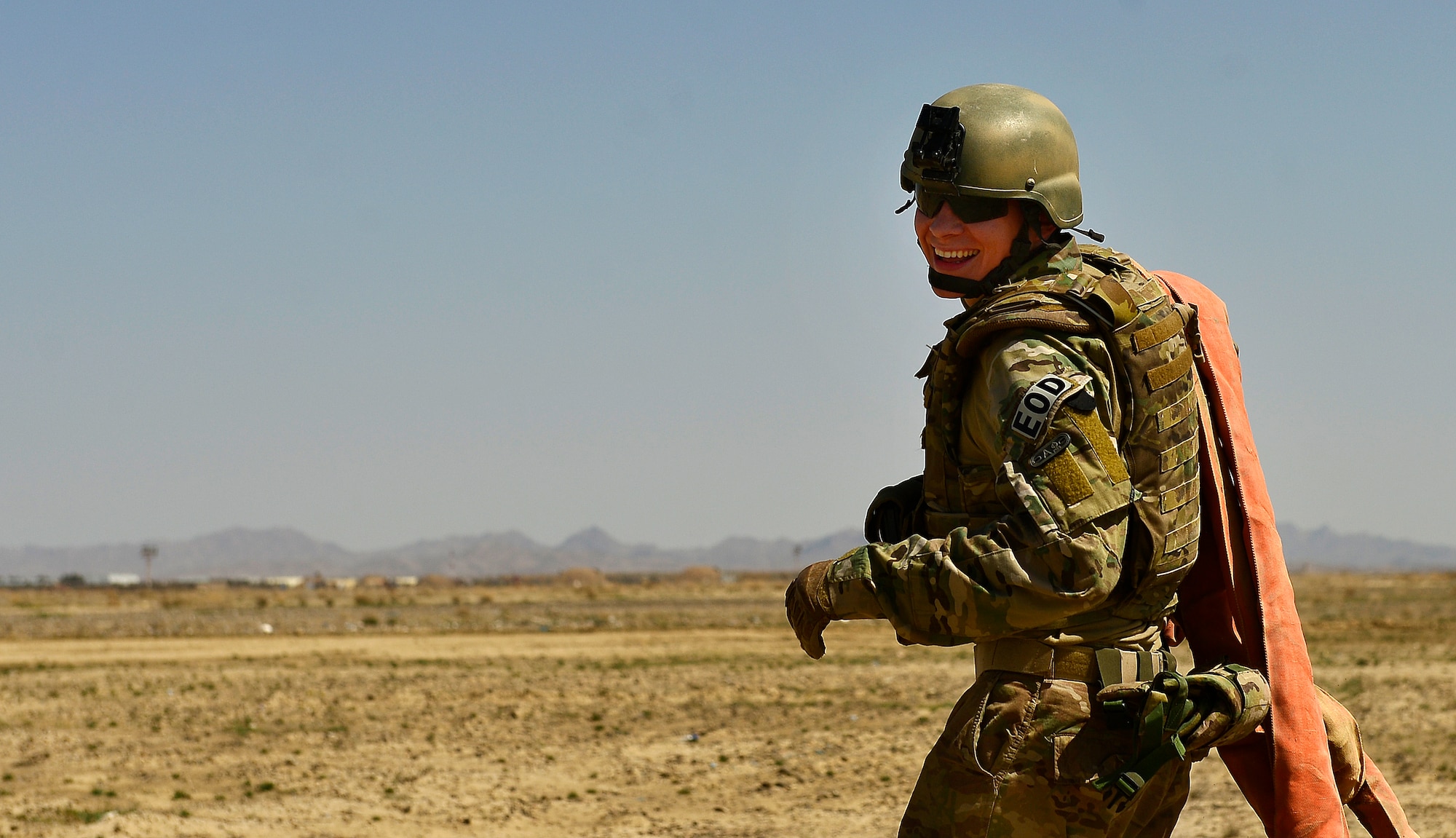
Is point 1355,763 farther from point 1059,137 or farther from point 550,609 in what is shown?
point 550,609

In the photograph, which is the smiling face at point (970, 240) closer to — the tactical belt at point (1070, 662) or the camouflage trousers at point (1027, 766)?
the tactical belt at point (1070, 662)

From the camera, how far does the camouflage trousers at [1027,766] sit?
2.92 metres

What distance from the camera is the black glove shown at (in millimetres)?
3336

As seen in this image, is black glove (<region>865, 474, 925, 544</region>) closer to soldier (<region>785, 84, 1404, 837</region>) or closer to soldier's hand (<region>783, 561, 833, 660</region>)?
soldier (<region>785, 84, 1404, 837</region>)

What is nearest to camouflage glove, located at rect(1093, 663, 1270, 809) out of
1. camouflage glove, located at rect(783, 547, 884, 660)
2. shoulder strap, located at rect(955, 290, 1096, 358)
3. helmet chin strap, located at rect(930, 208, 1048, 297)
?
camouflage glove, located at rect(783, 547, 884, 660)

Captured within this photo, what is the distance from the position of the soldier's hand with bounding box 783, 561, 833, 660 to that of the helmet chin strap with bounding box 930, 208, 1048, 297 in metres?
0.75

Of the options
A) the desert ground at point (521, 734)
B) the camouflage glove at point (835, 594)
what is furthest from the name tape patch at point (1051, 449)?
the desert ground at point (521, 734)

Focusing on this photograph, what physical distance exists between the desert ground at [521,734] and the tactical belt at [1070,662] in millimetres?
5738

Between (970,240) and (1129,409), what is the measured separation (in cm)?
54

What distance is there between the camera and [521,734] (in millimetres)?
12961

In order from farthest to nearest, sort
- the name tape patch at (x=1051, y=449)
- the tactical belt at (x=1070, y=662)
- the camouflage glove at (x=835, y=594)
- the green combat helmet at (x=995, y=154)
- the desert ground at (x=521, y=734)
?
the desert ground at (x=521, y=734) < the green combat helmet at (x=995, y=154) < the tactical belt at (x=1070, y=662) < the camouflage glove at (x=835, y=594) < the name tape patch at (x=1051, y=449)

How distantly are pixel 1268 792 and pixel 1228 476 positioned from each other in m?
0.74

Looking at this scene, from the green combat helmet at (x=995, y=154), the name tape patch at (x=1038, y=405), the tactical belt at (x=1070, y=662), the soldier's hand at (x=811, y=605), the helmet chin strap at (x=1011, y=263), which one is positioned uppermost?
the green combat helmet at (x=995, y=154)

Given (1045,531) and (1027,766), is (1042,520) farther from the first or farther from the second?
(1027,766)
